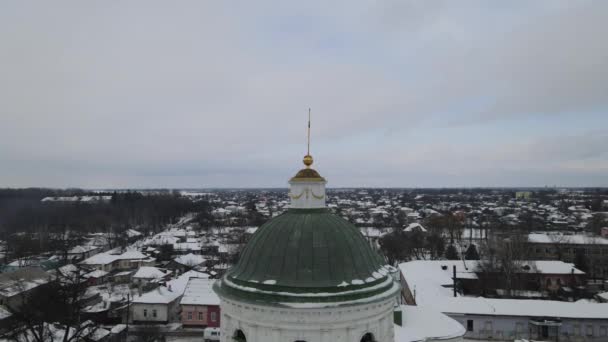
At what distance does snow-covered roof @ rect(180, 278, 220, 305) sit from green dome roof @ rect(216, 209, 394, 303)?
79.4ft

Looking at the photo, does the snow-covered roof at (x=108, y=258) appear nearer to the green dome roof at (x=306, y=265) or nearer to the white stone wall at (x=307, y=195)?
the green dome roof at (x=306, y=265)

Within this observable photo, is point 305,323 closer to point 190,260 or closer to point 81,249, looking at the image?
point 190,260

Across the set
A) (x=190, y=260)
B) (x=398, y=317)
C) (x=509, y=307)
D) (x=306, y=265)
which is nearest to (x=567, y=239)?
(x=509, y=307)

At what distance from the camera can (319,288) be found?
6934 millimetres

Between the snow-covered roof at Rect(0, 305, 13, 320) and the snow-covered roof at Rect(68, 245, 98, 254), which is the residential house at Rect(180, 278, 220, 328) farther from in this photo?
the snow-covered roof at Rect(68, 245, 98, 254)

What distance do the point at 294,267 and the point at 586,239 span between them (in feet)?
200

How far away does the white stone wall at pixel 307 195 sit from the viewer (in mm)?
8180

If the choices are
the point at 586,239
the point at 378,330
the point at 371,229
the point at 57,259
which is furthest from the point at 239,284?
the point at 371,229

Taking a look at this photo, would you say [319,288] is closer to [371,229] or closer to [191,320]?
[191,320]

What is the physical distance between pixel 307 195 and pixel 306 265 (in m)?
1.58

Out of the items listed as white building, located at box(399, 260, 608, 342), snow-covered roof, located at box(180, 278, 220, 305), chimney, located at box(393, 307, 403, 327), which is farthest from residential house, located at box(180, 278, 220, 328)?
chimney, located at box(393, 307, 403, 327)

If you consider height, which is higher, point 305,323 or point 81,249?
point 305,323

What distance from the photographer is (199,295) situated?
31812 mm

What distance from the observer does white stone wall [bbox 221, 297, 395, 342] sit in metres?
6.81
